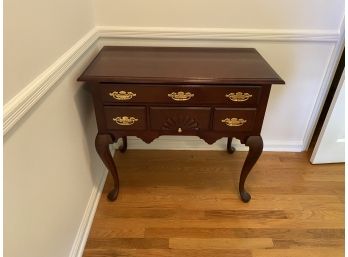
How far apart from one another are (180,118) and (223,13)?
2.32 ft

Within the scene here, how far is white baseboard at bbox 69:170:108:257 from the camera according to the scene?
1253mm

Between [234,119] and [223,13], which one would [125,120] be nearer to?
[234,119]

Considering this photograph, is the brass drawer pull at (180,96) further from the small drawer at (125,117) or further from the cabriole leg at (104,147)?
the cabriole leg at (104,147)

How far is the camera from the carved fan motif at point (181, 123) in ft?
4.13

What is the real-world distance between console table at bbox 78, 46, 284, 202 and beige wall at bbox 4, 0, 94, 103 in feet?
0.65

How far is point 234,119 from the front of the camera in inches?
49.3

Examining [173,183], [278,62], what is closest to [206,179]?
[173,183]

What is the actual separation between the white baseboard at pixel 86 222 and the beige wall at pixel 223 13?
1011mm

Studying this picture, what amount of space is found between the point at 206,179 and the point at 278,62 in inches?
35.0

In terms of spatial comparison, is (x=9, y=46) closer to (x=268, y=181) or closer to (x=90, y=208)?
(x=90, y=208)

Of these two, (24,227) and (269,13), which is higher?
(269,13)

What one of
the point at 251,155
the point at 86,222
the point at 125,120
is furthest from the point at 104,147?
the point at 251,155

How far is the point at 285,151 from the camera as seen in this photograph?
1999 mm

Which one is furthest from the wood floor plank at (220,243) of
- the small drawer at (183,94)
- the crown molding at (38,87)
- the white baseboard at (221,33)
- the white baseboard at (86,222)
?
the white baseboard at (221,33)
